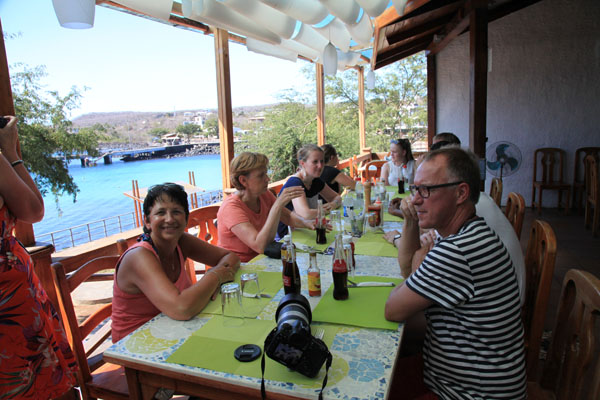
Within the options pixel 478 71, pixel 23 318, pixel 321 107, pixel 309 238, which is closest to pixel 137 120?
pixel 309 238

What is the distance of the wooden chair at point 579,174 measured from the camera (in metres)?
5.73

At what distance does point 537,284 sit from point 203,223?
224 centimetres

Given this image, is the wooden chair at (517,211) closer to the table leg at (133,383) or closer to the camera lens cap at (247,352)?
the camera lens cap at (247,352)

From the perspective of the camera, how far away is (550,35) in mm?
5918

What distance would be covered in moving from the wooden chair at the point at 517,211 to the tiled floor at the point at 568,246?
835mm

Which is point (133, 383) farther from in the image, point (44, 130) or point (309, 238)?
point (44, 130)

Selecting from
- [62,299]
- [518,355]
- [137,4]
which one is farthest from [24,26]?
[518,355]

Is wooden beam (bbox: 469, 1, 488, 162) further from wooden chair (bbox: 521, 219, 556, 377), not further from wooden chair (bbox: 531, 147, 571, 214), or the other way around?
wooden chair (bbox: 521, 219, 556, 377)

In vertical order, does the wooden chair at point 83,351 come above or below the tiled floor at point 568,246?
above

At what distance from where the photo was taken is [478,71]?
13.8 ft

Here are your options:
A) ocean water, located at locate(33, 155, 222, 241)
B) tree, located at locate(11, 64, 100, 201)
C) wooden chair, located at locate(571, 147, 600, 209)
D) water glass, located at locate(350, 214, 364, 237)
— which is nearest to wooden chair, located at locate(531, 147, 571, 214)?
wooden chair, located at locate(571, 147, 600, 209)

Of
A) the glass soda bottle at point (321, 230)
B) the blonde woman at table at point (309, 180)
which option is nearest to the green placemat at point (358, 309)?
the glass soda bottle at point (321, 230)

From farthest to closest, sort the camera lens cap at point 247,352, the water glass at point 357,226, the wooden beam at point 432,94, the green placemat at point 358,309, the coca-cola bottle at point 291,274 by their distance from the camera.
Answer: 1. the wooden beam at point 432,94
2. the water glass at point 357,226
3. the coca-cola bottle at point 291,274
4. the green placemat at point 358,309
5. the camera lens cap at point 247,352

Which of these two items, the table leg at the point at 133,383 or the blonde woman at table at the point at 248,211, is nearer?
the table leg at the point at 133,383
